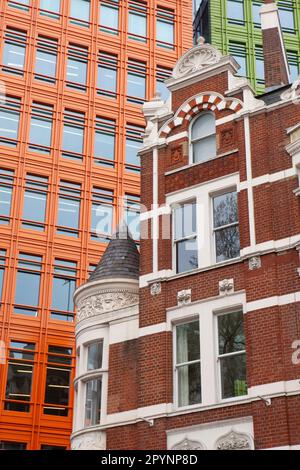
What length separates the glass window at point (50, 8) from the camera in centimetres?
4825

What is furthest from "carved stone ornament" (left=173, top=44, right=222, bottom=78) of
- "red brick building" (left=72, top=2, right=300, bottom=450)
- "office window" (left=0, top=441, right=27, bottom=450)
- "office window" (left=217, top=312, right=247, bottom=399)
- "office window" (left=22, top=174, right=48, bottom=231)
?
"office window" (left=0, top=441, right=27, bottom=450)

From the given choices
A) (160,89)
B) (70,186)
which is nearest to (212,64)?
(70,186)

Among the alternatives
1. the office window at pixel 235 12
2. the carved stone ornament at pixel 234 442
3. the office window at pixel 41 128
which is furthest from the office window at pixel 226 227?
the office window at pixel 235 12

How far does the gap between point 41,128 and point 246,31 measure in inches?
669

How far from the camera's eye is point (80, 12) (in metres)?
49.5

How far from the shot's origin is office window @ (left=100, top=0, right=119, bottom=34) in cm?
4975

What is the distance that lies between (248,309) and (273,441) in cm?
333

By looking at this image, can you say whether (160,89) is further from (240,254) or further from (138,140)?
(240,254)

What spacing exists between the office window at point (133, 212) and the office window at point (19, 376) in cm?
859

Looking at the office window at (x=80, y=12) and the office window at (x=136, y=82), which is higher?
the office window at (x=80, y=12)

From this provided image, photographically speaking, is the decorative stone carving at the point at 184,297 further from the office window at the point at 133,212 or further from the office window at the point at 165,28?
the office window at the point at 165,28

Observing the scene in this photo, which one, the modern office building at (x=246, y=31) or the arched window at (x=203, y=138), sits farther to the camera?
the modern office building at (x=246, y=31)

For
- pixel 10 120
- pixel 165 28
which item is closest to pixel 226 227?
pixel 10 120

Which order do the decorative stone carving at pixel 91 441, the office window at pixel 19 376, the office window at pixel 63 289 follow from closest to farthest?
1. the decorative stone carving at pixel 91 441
2. the office window at pixel 19 376
3. the office window at pixel 63 289
